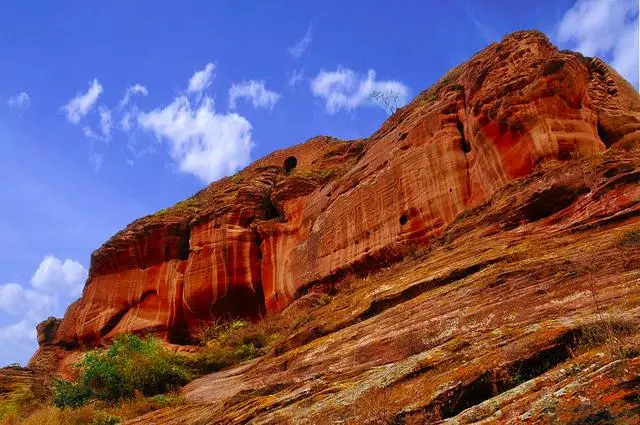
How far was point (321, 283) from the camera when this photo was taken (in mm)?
23391

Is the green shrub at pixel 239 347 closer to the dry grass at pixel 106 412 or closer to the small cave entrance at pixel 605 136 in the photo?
the dry grass at pixel 106 412

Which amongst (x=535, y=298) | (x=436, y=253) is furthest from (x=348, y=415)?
(x=436, y=253)

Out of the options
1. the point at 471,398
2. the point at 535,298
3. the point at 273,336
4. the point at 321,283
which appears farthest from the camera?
the point at 321,283

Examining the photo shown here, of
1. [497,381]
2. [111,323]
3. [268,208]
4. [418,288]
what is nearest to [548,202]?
[418,288]

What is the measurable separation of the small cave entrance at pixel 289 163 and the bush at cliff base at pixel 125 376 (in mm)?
20362

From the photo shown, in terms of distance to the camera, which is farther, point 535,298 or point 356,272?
point 356,272

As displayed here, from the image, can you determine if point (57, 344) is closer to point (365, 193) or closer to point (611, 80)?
point (365, 193)

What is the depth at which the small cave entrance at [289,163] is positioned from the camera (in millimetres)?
38188

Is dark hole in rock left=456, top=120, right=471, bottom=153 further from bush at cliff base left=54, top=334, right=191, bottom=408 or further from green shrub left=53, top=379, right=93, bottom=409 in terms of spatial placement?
green shrub left=53, top=379, right=93, bottom=409

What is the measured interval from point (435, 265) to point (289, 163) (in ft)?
87.7

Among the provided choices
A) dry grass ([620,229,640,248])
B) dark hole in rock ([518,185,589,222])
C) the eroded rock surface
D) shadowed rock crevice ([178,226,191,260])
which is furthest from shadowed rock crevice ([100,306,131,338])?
dry grass ([620,229,640,248])

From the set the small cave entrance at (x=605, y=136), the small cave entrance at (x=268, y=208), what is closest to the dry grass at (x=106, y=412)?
the small cave entrance at (x=605, y=136)

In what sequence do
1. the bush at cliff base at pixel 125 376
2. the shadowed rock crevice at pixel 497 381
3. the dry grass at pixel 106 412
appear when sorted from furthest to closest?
1. the bush at cliff base at pixel 125 376
2. the dry grass at pixel 106 412
3. the shadowed rock crevice at pixel 497 381

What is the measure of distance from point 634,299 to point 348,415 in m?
3.50
